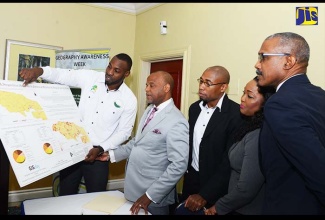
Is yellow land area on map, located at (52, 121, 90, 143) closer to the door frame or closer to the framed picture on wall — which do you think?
the door frame

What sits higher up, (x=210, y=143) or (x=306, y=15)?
(x=306, y=15)

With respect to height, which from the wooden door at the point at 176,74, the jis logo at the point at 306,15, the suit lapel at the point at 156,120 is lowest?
the suit lapel at the point at 156,120

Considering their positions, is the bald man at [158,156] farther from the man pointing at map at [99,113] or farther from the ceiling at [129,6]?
the ceiling at [129,6]

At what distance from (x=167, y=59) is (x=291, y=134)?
10.1 feet

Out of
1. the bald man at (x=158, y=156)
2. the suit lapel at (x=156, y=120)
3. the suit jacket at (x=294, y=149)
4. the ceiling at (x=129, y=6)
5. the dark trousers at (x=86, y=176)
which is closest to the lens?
the suit jacket at (x=294, y=149)

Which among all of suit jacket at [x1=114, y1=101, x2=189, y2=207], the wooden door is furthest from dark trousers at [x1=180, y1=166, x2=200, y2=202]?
the wooden door

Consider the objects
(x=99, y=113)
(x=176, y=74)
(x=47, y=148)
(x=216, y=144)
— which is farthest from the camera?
(x=176, y=74)

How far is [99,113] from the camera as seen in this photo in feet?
8.18

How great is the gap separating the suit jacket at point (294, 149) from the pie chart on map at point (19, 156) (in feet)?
4.15

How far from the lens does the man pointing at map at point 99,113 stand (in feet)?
7.86

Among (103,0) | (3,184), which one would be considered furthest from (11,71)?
(3,184)

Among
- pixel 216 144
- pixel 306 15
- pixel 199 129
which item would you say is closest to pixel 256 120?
pixel 216 144

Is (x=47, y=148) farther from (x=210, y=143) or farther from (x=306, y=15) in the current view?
(x=306, y=15)

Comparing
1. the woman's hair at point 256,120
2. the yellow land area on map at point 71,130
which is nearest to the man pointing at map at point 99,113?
the yellow land area on map at point 71,130
